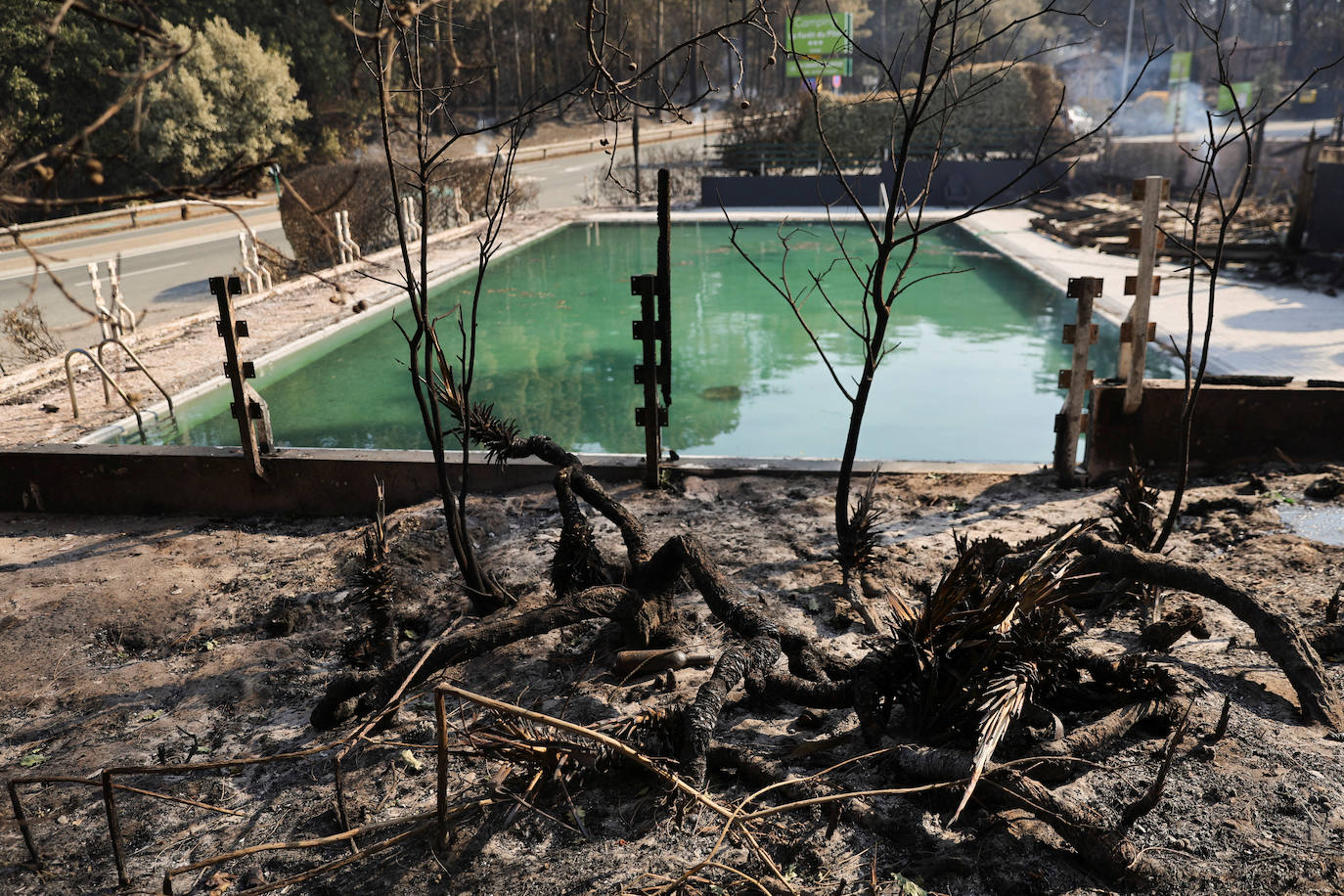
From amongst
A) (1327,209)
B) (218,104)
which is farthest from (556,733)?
(218,104)

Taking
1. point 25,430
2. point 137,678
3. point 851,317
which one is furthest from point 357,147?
point 137,678

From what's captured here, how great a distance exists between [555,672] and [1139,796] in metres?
2.18

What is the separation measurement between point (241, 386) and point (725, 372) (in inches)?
264

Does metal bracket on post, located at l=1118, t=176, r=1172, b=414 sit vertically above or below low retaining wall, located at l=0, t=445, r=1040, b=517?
above

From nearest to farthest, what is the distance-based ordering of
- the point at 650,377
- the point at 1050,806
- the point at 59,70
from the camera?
the point at 1050,806, the point at 650,377, the point at 59,70

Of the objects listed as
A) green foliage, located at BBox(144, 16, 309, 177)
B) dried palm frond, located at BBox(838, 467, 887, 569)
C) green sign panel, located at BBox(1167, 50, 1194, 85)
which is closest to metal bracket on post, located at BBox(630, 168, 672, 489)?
dried palm frond, located at BBox(838, 467, 887, 569)

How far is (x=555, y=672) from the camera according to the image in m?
4.03

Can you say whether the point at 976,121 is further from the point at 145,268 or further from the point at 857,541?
the point at 857,541

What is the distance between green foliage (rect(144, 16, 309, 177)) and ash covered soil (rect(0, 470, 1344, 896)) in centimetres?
2609

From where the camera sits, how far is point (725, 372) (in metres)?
11.7

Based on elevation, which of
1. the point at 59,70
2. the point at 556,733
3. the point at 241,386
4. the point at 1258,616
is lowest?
the point at 556,733

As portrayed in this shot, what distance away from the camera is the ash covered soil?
2.81m

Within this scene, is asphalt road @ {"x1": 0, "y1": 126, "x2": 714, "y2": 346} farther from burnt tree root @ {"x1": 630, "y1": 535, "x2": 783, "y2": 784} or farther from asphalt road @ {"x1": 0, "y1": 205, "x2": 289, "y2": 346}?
burnt tree root @ {"x1": 630, "y1": 535, "x2": 783, "y2": 784}

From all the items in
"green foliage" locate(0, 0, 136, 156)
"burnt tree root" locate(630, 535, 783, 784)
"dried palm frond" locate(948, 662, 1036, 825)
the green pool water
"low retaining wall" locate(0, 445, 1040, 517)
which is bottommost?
the green pool water
